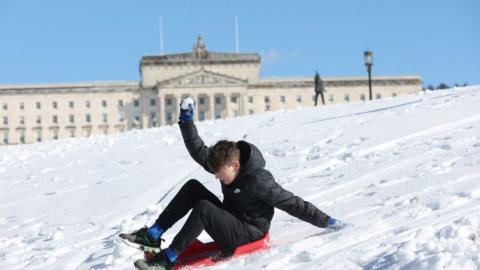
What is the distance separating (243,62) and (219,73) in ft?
14.6

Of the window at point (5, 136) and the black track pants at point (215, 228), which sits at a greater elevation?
the black track pants at point (215, 228)

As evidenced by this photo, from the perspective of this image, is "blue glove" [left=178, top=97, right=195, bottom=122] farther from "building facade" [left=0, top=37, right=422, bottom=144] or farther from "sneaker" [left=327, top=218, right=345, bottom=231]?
"building facade" [left=0, top=37, right=422, bottom=144]

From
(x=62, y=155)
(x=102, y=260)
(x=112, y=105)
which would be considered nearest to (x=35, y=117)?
(x=112, y=105)

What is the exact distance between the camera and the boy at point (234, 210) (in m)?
4.80

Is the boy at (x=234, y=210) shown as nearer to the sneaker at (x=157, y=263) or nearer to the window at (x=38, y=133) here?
the sneaker at (x=157, y=263)

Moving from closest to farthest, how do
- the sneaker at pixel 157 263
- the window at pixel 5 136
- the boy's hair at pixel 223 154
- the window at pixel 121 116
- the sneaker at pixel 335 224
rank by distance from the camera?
the sneaker at pixel 157 263
the boy's hair at pixel 223 154
the sneaker at pixel 335 224
the window at pixel 5 136
the window at pixel 121 116

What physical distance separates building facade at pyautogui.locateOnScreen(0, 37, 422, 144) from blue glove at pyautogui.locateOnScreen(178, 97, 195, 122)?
87844 millimetres

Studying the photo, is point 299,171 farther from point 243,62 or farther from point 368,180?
point 243,62

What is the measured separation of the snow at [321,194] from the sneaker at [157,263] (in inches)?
15.5

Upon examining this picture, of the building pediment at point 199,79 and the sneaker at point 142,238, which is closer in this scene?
the sneaker at point 142,238

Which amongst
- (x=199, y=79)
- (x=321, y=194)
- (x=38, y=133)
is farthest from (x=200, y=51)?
(x=321, y=194)

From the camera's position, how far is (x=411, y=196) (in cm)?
574

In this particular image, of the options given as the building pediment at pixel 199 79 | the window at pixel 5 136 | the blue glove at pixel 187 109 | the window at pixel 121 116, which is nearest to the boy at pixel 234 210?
the blue glove at pixel 187 109

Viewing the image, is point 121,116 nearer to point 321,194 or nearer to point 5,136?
point 5,136
